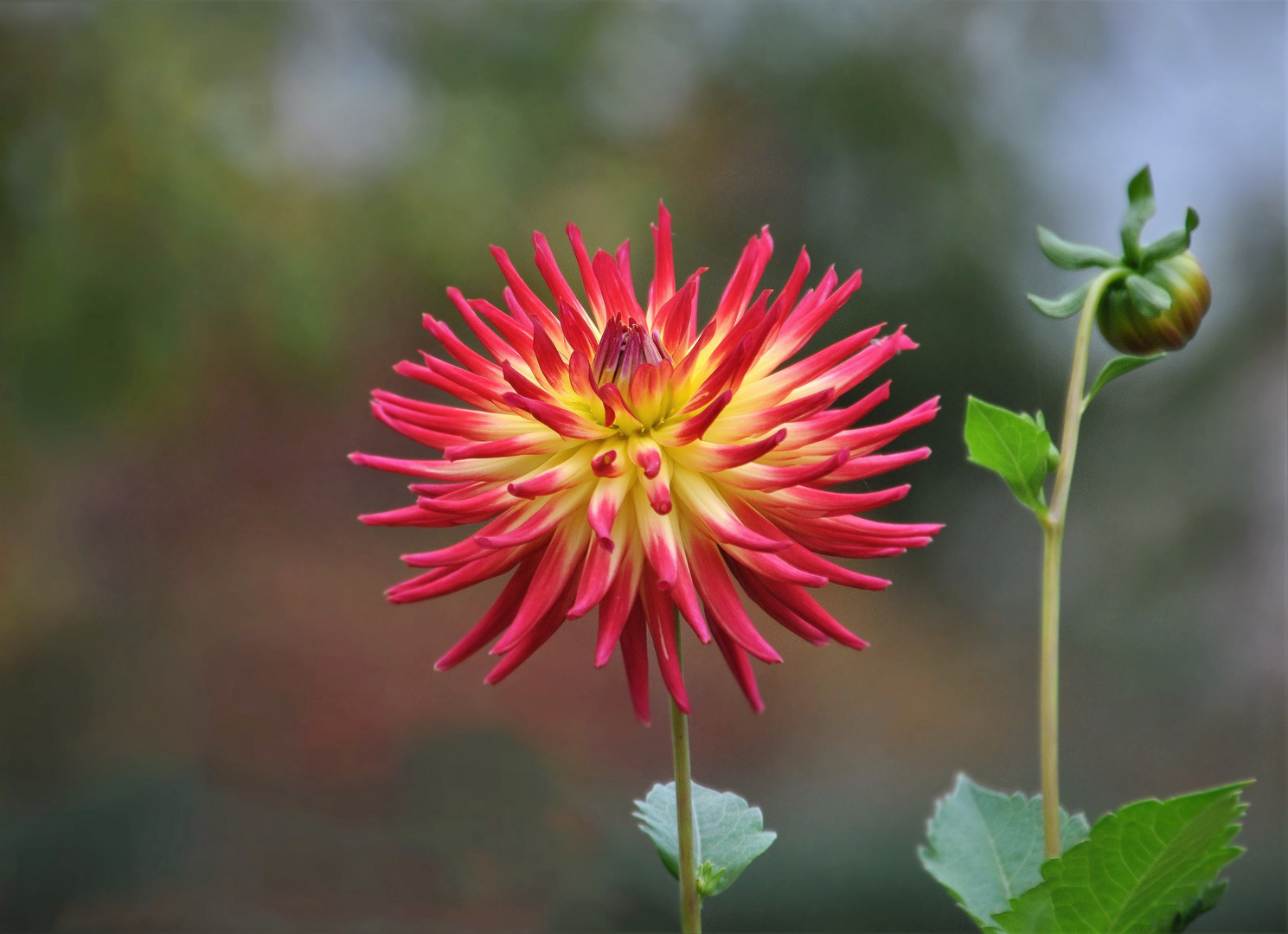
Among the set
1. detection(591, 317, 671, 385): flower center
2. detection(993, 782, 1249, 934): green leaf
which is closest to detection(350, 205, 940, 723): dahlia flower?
detection(591, 317, 671, 385): flower center

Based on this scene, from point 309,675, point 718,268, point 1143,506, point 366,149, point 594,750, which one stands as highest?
point 366,149

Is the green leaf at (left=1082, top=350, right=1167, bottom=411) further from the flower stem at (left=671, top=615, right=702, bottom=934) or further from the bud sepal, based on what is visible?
the flower stem at (left=671, top=615, right=702, bottom=934)

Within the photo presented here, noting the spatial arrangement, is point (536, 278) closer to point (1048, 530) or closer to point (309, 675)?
point (309, 675)

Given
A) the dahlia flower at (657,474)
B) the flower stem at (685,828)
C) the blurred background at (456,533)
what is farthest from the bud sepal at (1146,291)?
the blurred background at (456,533)

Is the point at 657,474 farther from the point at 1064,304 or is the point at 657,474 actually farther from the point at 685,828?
the point at 1064,304

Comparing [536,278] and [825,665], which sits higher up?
[536,278]

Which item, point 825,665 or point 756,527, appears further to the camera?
point 825,665

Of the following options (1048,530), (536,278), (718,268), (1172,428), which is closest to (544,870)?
(536,278)
